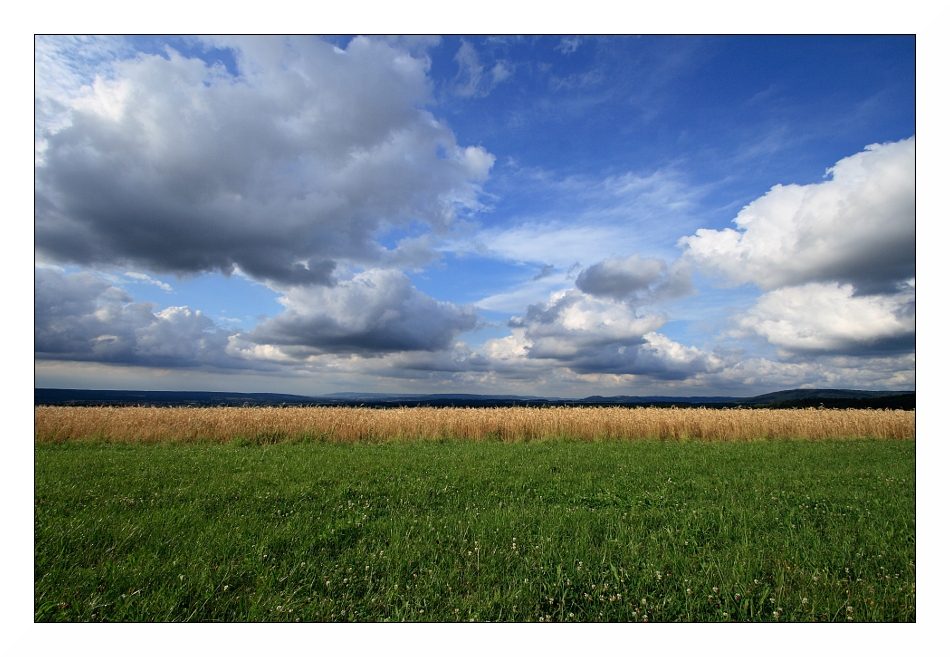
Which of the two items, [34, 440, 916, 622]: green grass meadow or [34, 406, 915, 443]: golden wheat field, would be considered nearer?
[34, 440, 916, 622]: green grass meadow

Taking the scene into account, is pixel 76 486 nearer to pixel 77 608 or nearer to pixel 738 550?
pixel 77 608

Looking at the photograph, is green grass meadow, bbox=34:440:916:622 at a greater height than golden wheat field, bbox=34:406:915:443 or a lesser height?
greater

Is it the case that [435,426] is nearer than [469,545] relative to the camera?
No

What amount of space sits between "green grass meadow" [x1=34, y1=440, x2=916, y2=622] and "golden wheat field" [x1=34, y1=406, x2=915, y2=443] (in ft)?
28.4

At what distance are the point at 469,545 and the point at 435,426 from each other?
1526 cm

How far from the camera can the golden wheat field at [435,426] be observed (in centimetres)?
1928

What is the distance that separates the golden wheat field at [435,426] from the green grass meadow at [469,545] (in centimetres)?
866

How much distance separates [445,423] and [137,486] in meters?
13.6

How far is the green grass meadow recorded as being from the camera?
4.37 metres

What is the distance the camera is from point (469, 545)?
5879mm

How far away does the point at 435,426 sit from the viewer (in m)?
20.9

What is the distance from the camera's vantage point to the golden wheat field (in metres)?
19.3

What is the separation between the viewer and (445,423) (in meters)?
21.4

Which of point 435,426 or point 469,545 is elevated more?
point 469,545
